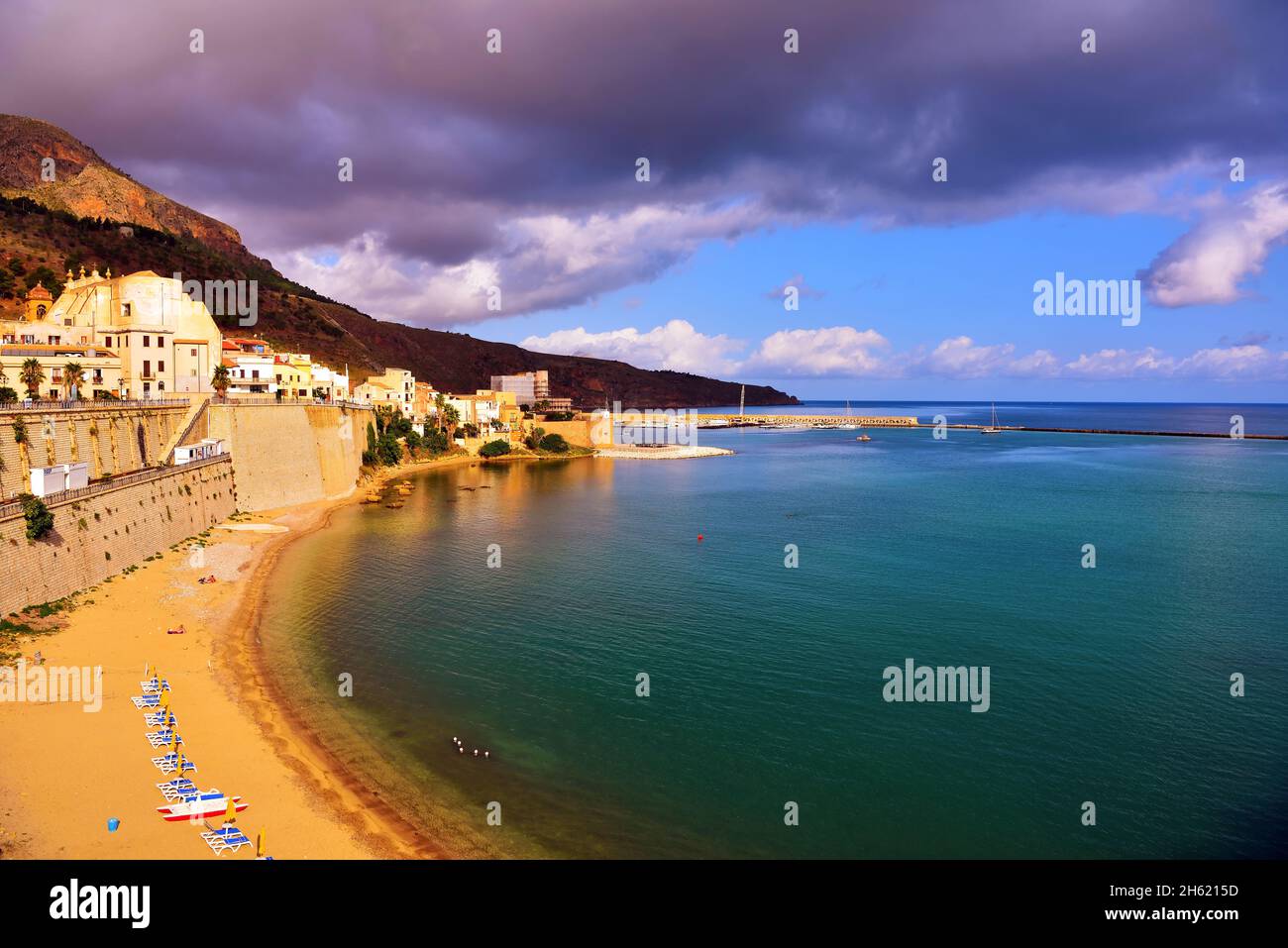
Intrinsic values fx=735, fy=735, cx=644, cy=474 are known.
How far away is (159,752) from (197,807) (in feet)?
13.2

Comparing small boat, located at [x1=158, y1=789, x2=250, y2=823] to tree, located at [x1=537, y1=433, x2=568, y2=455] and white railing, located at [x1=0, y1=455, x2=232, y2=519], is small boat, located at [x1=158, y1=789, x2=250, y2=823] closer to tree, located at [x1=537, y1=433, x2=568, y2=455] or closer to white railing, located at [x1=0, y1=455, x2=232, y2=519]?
white railing, located at [x1=0, y1=455, x2=232, y2=519]

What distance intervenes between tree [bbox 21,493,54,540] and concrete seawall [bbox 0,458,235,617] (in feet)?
0.69

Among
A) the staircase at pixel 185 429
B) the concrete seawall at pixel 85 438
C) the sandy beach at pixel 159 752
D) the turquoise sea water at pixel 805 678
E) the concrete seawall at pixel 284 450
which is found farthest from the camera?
the concrete seawall at pixel 284 450

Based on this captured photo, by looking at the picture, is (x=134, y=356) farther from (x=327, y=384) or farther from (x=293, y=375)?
(x=327, y=384)

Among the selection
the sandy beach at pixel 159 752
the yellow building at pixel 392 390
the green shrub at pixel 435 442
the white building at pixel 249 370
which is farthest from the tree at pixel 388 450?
the sandy beach at pixel 159 752

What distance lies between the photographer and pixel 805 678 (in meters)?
26.5

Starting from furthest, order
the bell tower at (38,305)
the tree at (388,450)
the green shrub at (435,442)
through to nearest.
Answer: the green shrub at (435,442) < the tree at (388,450) < the bell tower at (38,305)

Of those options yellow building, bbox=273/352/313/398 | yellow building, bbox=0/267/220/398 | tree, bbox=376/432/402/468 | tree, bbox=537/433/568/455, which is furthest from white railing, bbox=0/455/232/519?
tree, bbox=537/433/568/455

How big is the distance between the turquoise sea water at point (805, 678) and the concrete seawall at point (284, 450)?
5.11 m

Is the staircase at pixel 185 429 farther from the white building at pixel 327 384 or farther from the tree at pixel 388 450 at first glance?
the tree at pixel 388 450

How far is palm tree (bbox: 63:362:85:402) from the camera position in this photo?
4784cm

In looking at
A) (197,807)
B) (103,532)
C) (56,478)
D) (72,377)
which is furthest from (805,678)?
(72,377)

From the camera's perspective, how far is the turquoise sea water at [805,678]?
1798cm
